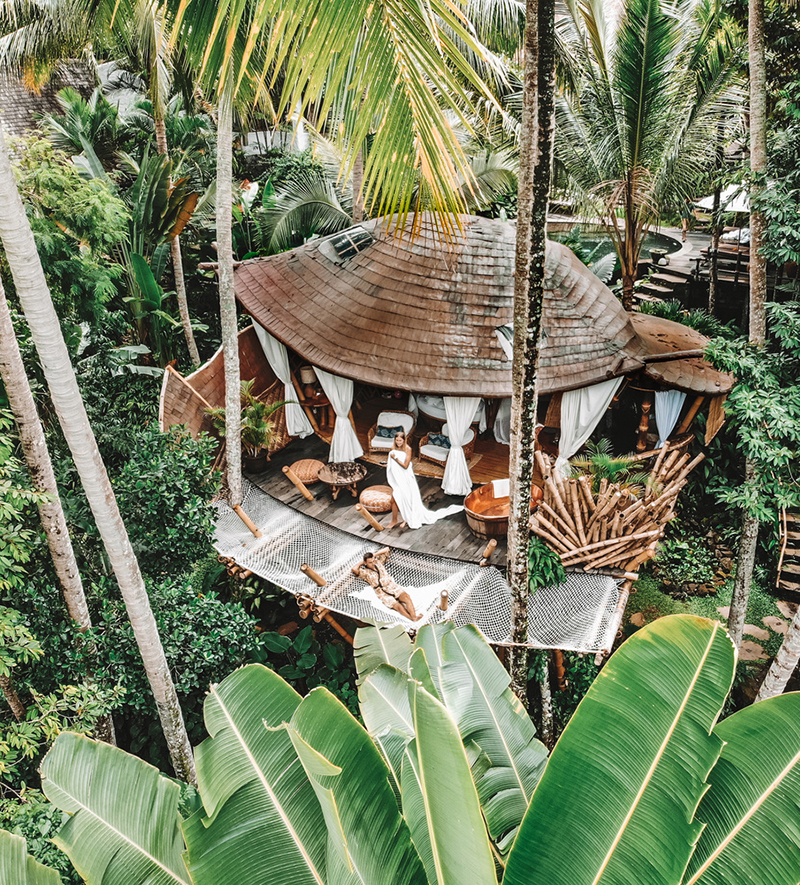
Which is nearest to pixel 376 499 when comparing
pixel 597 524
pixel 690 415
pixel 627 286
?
pixel 597 524

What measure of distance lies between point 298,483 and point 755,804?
7.48m

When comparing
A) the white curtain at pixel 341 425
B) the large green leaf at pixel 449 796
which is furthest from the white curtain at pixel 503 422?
the large green leaf at pixel 449 796

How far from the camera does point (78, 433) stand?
4.51 meters

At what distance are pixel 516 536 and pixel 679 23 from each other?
697 cm

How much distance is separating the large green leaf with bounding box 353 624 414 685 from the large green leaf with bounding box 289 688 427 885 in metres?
2.62

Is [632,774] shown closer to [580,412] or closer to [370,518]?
[370,518]

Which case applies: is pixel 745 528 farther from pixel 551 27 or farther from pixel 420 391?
pixel 551 27

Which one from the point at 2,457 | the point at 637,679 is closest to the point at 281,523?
the point at 2,457

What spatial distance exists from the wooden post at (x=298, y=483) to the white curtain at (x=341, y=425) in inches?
23.5

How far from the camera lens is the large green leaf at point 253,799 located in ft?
7.25

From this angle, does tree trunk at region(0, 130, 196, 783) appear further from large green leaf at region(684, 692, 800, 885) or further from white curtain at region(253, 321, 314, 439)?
white curtain at region(253, 321, 314, 439)

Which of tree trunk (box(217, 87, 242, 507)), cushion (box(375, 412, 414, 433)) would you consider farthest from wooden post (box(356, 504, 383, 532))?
cushion (box(375, 412, 414, 433))

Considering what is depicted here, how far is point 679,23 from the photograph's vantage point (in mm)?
8367

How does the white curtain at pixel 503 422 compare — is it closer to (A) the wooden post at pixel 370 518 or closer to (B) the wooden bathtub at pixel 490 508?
(B) the wooden bathtub at pixel 490 508
